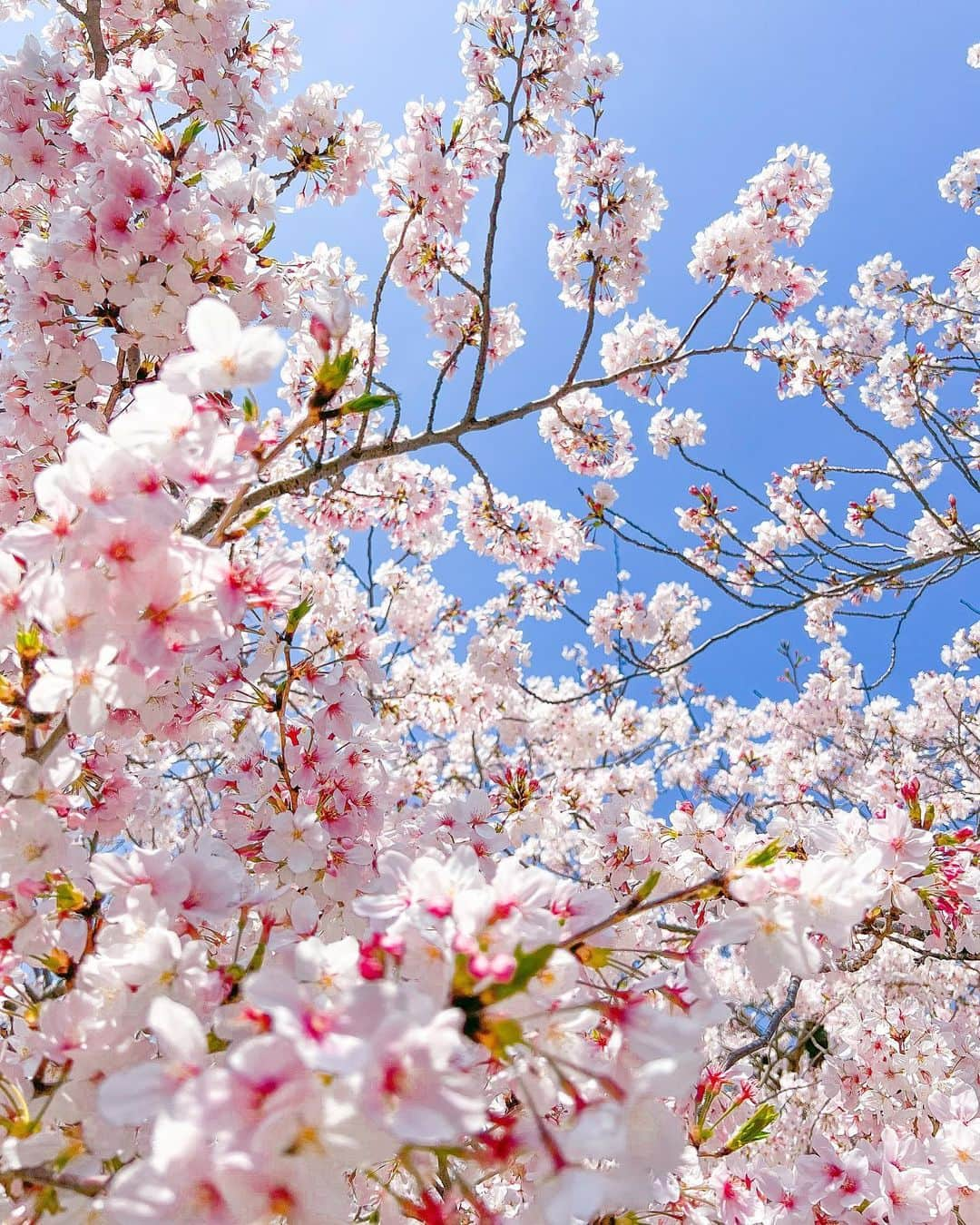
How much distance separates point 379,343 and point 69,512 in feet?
12.8

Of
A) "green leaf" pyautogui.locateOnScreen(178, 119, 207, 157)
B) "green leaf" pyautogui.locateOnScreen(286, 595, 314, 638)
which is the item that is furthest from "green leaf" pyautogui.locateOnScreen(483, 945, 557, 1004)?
"green leaf" pyautogui.locateOnScreen(178, 119, 207, 157)

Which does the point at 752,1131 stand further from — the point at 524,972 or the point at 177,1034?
the point at 177,1034

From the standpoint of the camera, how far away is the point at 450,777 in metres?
7.84

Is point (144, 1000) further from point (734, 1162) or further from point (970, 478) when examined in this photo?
point (970, 478)

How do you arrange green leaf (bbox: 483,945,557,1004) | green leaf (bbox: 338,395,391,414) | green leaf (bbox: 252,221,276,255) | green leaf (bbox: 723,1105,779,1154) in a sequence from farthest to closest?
1. green leaf (bbox: 252,221,276,255)
2. green leaf (bbox: 723,1105,779,1154)
3. green leaf (bbox: 338,395,391,414)
4. green leaf (bbox: 483,945,557,1004)

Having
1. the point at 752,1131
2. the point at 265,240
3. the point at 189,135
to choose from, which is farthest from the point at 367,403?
the point at 752,1131

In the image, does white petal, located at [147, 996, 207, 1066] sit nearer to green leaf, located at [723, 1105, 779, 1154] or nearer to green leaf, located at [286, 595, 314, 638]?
green leaf, located at [286, 595, 314, 638]

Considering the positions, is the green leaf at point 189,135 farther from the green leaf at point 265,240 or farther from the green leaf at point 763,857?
the green leaf at point 763,857

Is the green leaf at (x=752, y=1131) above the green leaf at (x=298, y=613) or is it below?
below

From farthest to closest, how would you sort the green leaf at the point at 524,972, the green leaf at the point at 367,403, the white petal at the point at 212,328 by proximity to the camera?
1. the green leaf at the point at 367,403
2. the white petal at the point at 212,328
3. the green leaf at the point at 524,972

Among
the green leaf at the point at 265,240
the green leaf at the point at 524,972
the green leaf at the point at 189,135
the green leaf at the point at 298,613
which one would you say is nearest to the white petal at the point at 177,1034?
the green leaf at the point at 524,972

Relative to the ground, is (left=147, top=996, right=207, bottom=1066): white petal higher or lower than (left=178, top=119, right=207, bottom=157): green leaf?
lower

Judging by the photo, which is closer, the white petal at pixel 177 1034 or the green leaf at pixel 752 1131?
the white petal at pixel 177 1034

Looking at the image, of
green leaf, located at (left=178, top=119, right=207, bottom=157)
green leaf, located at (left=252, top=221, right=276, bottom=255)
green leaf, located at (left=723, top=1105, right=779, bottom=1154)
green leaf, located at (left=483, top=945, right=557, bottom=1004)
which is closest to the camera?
green leaf, located at (left=483, top=945, right=557, bottom=1004)
